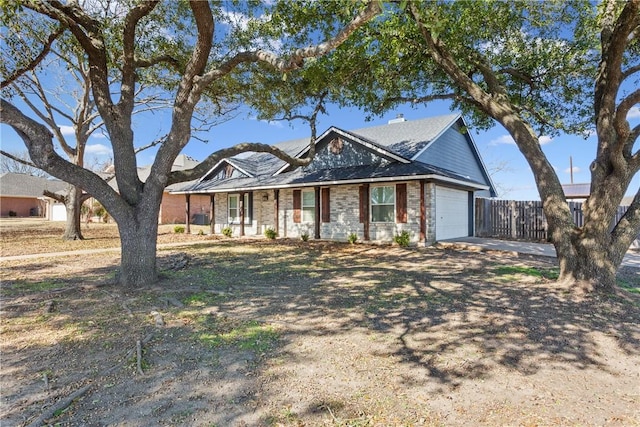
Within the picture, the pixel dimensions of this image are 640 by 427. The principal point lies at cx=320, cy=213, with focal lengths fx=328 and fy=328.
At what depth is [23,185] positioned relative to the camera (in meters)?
41.9

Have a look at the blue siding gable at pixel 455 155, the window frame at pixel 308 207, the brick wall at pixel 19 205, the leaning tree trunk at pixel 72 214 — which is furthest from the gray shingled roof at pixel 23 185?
the blue siding gable at pixel 455 155

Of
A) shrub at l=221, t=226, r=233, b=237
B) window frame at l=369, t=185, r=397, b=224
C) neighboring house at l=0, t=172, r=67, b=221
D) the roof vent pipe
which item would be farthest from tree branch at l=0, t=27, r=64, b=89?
neighboring house at l=0, t=172, r=67, b=221

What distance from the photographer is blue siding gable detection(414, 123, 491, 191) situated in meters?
14.8

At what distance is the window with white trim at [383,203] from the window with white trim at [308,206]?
3180 millimetres

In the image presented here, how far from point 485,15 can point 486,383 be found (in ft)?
26.1

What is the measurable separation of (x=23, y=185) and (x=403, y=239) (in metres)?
50.7

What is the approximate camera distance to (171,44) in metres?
8.79

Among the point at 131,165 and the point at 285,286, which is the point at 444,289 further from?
the point at 131,165

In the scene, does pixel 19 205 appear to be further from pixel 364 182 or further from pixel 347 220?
pixel 364 182

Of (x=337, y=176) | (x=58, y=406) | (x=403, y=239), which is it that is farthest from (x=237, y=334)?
(x=337, y=176)

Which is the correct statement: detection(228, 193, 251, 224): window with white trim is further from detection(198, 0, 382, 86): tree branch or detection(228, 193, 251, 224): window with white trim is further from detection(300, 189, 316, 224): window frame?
detection(198, 0, 382, 86): tree branch

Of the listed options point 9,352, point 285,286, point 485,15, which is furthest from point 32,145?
point 485,15

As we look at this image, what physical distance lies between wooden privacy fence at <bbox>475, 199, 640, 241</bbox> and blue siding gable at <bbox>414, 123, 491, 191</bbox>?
7.27 ft

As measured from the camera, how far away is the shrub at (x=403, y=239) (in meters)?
12.6
